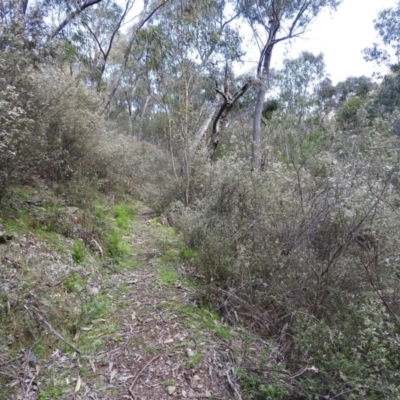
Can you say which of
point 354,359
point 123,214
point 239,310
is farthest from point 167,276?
point 123,214

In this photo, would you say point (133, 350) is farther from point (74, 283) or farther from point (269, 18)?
point (269, 18)

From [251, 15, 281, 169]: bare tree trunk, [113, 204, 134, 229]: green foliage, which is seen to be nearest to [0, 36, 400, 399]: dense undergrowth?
[113, 204, 134, 229]: green foliage

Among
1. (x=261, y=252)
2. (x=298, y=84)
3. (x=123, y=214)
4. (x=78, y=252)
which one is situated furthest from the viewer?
(x=298, y=84)

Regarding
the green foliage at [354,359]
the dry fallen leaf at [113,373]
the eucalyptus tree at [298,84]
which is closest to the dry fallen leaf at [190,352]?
the dry fallen leaf at [113,373]

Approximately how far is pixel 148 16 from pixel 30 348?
12.1 m

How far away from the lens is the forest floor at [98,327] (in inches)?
96.2

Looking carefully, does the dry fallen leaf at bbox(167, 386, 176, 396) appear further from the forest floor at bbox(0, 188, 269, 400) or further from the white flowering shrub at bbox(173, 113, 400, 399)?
the white flowering shrub at bbox(173, 113, 400, 399)

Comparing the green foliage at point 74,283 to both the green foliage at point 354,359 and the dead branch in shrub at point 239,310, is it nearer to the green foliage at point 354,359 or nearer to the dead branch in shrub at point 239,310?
the dead branch in shrub at point 239,310

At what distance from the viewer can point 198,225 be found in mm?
4793

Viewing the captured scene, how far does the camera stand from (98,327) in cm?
316

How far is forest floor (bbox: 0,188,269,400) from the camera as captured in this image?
2.44 meters

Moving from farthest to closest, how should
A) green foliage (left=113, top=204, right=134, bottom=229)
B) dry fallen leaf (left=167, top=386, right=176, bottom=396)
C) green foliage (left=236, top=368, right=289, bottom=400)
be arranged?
green foliage (left=113, top=204, right=134, bottom=229), dry fallen leaf (left=167, top=386, right=176, bottom=396), green foliage (left=236, top=368, right=289, bottom=400)

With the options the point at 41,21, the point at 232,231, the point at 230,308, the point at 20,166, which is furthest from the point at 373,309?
the point at 41,21

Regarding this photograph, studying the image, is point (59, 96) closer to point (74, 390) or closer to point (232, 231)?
point (232, 231)
